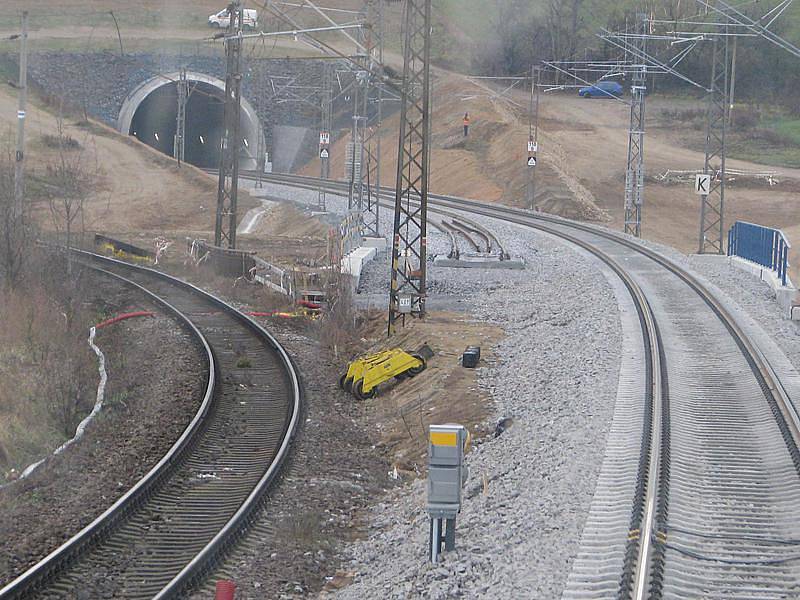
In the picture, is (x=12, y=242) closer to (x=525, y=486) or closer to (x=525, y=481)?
Answer: (x=525, y=481)

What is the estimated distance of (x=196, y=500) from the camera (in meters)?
12.0

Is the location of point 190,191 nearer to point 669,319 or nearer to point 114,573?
point 669,319

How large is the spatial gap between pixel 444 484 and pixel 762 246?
20097 millimetres

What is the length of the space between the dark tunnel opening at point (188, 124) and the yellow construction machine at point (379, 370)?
2129 inches

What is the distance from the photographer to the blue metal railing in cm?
2454

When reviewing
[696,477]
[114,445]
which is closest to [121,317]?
[114,445]

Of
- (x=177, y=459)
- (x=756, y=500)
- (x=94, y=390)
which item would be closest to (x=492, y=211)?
(x=94, y=390)

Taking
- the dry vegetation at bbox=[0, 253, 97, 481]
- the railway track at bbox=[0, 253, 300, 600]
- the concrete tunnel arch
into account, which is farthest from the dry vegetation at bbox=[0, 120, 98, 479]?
the concrete tunnel arch

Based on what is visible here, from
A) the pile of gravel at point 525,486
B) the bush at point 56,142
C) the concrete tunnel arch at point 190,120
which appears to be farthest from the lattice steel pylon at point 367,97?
the concrete tunnel arch at point 190,120

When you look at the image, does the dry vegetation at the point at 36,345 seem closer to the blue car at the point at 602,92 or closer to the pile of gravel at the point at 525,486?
the pile of gravel at the point at 525,486

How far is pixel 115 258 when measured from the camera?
34.1 meters

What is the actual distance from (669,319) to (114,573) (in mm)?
12012

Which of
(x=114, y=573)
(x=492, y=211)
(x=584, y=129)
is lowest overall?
(x=114, y=573)

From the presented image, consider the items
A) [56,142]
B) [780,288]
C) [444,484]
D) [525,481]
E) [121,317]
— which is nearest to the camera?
[444,484]
